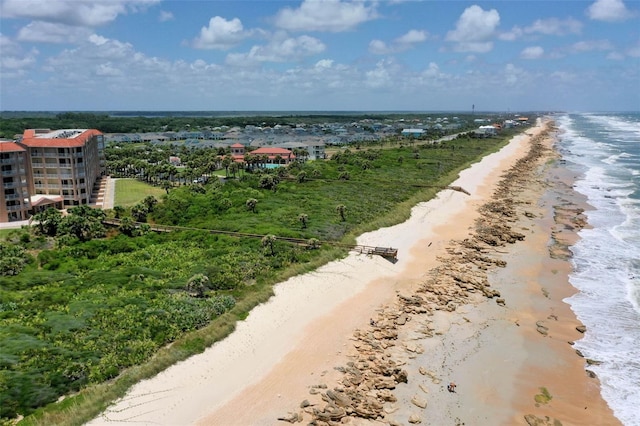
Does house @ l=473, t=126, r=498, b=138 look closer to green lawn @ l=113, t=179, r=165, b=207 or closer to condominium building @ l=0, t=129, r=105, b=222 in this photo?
green lawn @ l=113, t=179, r=165, b=207

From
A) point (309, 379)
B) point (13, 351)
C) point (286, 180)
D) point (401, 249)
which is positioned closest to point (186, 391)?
point (309, 379)

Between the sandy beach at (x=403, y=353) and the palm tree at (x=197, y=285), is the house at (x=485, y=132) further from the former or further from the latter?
the palm tree at (x=197, y=285)

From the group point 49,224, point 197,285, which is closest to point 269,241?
point 197,285

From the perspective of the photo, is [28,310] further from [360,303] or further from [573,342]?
[573,342]

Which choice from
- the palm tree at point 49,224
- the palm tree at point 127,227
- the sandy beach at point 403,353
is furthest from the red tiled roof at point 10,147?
the sandy beach at point 403,353

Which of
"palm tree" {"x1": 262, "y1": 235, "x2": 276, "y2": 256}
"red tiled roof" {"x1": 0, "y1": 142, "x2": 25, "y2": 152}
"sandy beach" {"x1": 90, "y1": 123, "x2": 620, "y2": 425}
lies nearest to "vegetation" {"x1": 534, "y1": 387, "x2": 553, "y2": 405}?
"sandy beach" {"x1": 90, "y1": 123, "x2": 620, "y2": 425}

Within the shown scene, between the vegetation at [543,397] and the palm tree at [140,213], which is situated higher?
the palm tree at [140,213]
